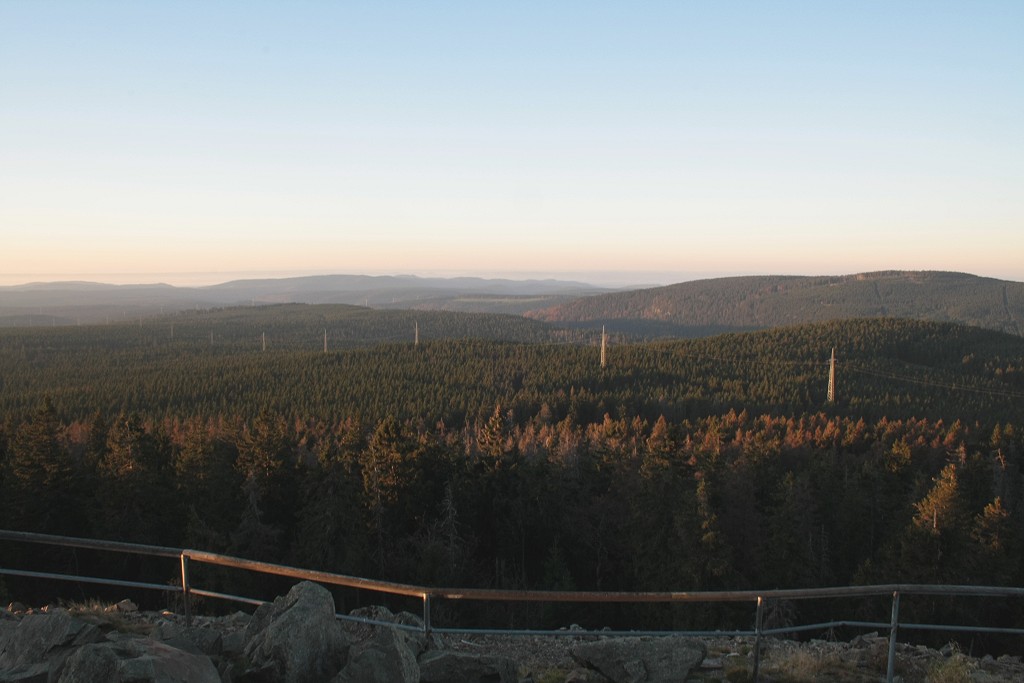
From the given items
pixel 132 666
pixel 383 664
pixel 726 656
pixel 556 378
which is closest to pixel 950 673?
pixel 726 656

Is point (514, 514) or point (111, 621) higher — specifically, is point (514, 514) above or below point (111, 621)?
below

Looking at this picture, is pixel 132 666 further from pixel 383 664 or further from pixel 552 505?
pixel 552 505

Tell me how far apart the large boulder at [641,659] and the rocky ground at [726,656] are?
Result: 169mm

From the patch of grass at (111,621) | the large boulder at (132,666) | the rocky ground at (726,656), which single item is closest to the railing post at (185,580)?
the rocky ground at (726,656)

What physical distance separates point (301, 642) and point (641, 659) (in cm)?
375

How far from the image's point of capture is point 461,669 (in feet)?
22.4

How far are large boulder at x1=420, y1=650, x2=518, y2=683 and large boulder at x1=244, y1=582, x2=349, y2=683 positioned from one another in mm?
876

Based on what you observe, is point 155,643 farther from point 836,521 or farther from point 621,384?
point 621,384

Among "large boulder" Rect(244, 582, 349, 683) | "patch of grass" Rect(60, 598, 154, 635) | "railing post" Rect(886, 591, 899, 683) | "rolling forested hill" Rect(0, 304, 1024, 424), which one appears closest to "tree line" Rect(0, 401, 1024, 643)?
"patch of grass" Rect(60, 598, 154, 635)

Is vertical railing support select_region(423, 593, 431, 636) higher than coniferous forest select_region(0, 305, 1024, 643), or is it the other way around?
vertical railing support select_region(423, 593, 431, 636)

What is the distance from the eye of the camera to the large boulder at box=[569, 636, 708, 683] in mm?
7316

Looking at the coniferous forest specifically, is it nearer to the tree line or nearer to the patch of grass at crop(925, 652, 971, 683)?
the tree line

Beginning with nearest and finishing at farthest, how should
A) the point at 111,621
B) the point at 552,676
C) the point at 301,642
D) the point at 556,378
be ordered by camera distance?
1. the point at 301,642
2. the point at 552,676
3. the point at 111,621
4. the point at 556,378

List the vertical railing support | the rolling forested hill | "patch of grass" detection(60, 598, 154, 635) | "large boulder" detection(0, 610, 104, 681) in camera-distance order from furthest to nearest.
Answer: the rolling forested hill, "patch of grass" detection(60, 598, 154, 635), the vertical railing support, "large boulder" detection(0, 610, 104, 681)
